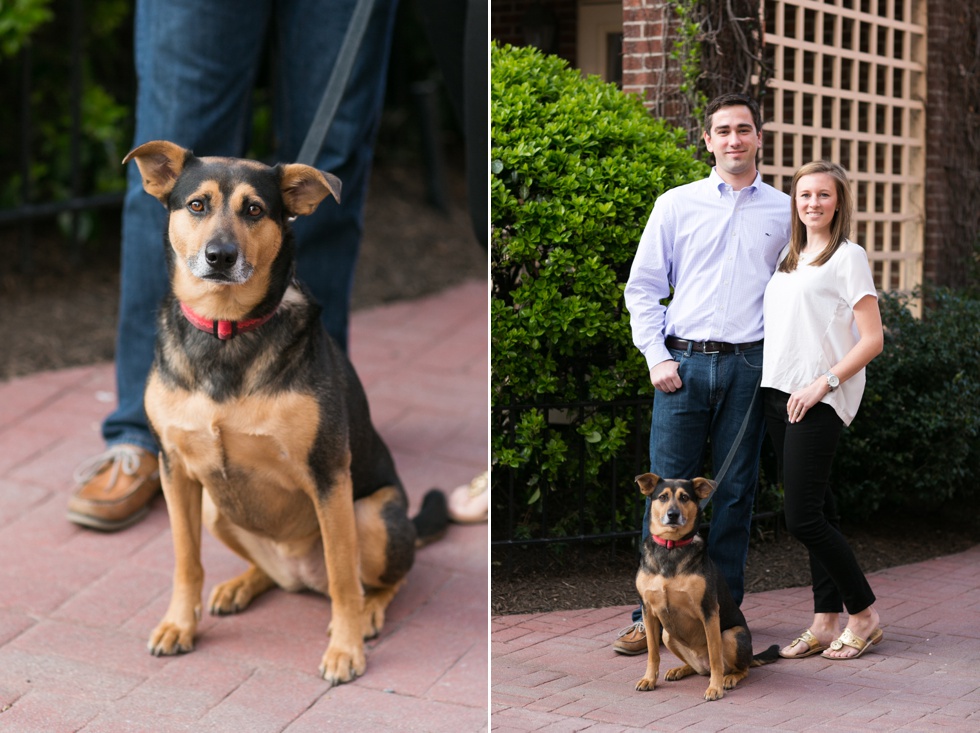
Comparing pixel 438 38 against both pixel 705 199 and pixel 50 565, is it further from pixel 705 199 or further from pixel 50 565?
pixel 50 565

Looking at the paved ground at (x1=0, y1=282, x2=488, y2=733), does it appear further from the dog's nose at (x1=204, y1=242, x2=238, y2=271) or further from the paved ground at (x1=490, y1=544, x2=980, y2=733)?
the dog's nose at (x1=204, y1=242, x2=238, y2=271)

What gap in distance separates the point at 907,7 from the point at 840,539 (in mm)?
2082

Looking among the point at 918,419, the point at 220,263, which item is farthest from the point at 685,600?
the point at 918,419

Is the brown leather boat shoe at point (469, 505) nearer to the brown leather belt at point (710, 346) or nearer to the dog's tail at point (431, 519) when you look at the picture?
the dog's tail at point (431, 519)

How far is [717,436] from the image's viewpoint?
9.16 ft

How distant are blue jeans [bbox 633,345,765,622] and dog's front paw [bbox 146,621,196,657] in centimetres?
138

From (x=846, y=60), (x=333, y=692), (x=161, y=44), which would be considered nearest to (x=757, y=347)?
(x=333, y=692)

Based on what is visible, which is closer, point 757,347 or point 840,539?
point 757,347

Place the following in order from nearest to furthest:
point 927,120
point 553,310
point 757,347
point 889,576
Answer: point 757,347
point 889,576
point 553,310
point 927,120

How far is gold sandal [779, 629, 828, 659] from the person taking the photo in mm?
2764

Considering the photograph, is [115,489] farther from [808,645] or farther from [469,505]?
[808,645]

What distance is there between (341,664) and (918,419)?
6.83 ft

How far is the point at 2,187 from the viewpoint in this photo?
7.59 metres

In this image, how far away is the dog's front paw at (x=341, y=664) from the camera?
321cm
